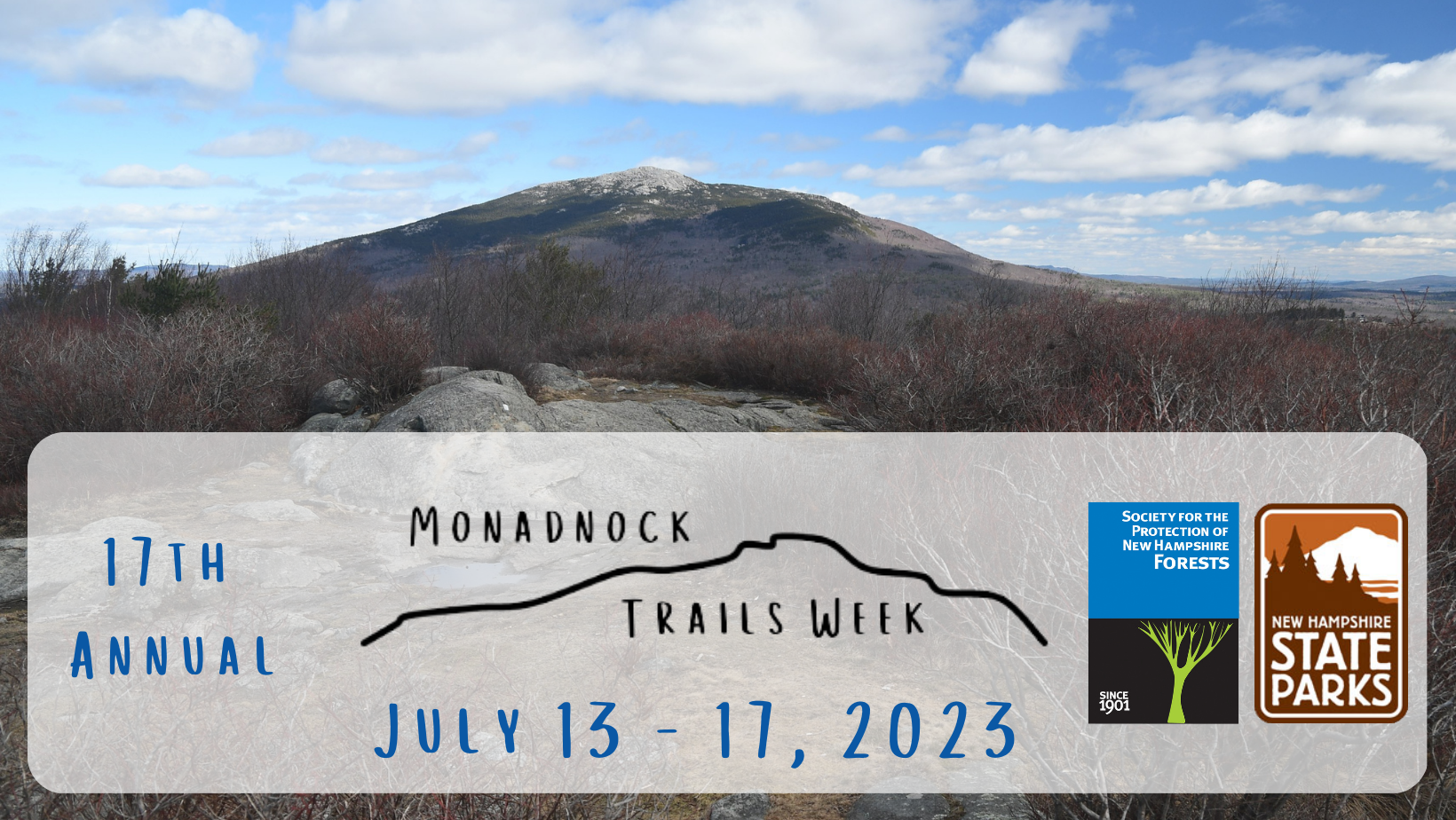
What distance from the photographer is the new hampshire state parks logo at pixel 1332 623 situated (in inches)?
79.1

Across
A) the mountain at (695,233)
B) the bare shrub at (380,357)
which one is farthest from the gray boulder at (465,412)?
the mountain at (695,233)

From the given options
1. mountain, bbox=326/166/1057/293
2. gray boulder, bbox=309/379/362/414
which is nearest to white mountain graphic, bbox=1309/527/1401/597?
gray boulder, bbox=309/379/362/414

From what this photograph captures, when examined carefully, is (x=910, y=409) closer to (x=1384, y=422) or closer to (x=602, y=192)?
(x=1384, y=422)

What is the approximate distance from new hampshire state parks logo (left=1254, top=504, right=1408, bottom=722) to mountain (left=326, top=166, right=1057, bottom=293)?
5480cm

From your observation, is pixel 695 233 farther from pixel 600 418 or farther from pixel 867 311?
pixel 600 418

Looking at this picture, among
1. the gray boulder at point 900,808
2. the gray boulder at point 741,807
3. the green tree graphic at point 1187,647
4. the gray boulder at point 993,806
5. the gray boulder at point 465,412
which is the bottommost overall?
the gray boulder at point 741,807

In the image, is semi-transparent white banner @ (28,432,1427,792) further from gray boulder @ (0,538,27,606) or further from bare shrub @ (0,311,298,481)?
bare shrub @ (0,311,298,481)

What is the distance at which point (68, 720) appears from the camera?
217 cm

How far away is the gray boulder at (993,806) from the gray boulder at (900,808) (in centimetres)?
6

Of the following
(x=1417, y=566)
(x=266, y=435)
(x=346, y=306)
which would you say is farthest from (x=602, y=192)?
(x=1417, y=566)

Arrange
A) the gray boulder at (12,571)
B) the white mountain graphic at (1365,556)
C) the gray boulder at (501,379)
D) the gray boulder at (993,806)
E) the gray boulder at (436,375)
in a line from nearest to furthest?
the white mountain graphic at (1365,556), the gray boulder at (993,806), the gray boulder at (12,571), the gray boulder at (501,379), the gray boulder at (436,375)

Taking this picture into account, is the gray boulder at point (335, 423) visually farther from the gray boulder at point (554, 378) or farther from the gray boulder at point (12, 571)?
the gray boulder at point (12, 571)

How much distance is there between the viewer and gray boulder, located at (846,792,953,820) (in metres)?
2.49

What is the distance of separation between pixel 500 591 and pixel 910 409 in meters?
4.60
